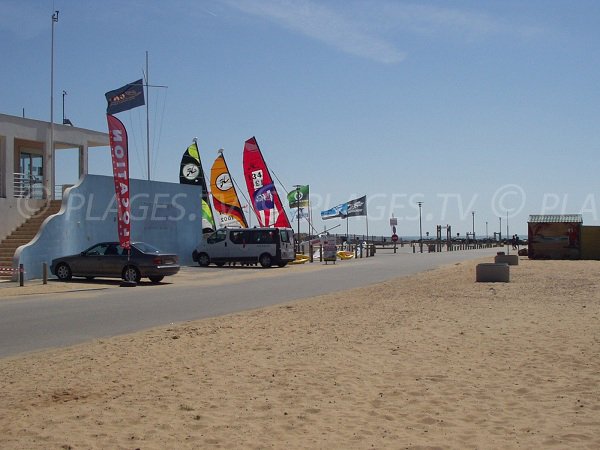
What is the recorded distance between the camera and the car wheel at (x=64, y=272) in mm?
24250

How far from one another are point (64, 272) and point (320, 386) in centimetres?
1872

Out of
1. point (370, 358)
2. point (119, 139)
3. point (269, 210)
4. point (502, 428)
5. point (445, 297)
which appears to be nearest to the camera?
point (502, 428)

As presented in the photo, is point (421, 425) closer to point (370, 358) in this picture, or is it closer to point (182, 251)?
point (370, 358)

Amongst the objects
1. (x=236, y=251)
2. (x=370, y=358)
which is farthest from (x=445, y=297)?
(x=236, y=251)

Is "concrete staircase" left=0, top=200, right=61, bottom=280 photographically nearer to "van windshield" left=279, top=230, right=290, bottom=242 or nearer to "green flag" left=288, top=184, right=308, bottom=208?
"van windshield" left=279, top=230, right=290, bottom=242

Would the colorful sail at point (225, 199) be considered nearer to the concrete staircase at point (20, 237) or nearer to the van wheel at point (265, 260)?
the van wheel at point (265, 260)

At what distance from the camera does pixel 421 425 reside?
19.6 ft

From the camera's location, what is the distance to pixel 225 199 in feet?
140

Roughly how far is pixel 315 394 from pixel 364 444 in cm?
168

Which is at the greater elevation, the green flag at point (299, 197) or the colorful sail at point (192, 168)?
the colorful sail at point (192, 168)

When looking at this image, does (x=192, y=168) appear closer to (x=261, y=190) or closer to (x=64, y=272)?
(x=261, y=190)

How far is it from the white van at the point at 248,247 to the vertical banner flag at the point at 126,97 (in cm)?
797

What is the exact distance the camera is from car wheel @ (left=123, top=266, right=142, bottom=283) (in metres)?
Answer: 23.3

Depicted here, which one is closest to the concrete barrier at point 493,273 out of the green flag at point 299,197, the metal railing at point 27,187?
the metal railing at point 27,187
